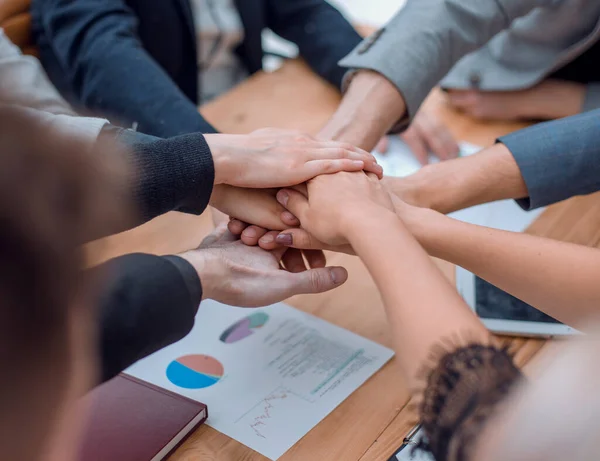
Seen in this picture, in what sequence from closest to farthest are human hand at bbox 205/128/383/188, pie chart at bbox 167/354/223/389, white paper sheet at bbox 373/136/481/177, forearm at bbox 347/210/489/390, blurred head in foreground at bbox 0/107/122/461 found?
1. blurred head in foreground at bbox 0/107/122/461
2. forearm at bbox 347/210/489/390
3. pie chart at bbox 167/354/223/389
4. human hand at bbox 205/128/383/188
5. white paper sheet at bbox 373/136/481/177

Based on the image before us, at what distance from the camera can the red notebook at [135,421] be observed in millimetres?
754

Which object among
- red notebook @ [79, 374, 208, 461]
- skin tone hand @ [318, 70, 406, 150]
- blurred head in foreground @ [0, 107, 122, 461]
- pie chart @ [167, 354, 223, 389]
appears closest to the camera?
blurred head in foreground @ [0, 107, 122, 461]

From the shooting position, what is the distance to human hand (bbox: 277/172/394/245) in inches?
33.5

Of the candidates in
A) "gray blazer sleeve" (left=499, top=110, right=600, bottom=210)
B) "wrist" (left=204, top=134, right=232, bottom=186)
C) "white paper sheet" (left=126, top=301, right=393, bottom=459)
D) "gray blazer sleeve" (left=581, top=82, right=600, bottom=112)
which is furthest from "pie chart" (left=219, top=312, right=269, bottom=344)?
"gray blazer sleeve" (left=581, top=82, right=600, bottom=112)

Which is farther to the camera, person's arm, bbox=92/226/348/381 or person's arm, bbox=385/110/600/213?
person's arm, bbox=385/110/600/213

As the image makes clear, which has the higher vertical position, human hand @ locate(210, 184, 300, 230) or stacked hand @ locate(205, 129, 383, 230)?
stacked hand @ locate(205, 129, 383, 230)

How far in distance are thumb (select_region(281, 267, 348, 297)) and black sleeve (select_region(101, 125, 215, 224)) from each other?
0.17 m

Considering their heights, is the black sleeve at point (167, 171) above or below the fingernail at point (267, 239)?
above

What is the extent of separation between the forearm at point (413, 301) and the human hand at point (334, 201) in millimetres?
105

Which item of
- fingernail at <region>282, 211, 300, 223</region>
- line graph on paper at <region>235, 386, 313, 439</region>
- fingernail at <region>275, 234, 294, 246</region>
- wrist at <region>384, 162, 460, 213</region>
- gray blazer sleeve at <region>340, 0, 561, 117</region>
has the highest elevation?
gray blazer sleeve at <region>340, 0, 561, 117</region>

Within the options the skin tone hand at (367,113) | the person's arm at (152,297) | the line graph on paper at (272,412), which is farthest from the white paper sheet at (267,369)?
the skin tone hand at (367,113)

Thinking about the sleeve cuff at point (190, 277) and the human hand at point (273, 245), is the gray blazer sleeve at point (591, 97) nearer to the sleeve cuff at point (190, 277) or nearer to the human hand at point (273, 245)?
the human hand at point (273, 245)

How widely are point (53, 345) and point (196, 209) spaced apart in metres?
0.44

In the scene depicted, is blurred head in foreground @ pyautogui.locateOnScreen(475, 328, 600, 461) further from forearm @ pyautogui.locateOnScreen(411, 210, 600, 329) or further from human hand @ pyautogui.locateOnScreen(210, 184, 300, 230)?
human hand @ pyautogui.locateOnScreen(210, 184, 300, 230)
